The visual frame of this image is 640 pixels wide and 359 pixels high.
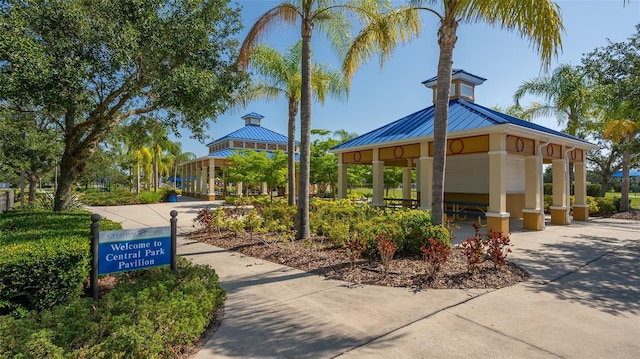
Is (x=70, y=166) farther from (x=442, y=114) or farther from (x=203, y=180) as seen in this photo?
(x=203, y=180)

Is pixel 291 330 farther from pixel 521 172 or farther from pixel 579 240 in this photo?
pixel 521 172

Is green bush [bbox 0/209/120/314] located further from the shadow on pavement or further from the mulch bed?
the shadow on pavement

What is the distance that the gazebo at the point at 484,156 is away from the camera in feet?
36.8

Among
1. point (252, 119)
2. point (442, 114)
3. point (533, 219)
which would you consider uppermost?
point (252, 119)

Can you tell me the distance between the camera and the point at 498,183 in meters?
11.0

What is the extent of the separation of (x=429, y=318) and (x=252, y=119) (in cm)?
3571

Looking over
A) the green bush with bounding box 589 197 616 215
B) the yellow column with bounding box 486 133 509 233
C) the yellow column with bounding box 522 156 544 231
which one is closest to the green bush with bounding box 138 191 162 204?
the yellow column with bounding box 486 133 509 233

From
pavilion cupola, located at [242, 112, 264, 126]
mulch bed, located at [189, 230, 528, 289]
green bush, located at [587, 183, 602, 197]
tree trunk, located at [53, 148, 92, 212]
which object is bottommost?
mulch bed, located at [189, 230, 528, 289]

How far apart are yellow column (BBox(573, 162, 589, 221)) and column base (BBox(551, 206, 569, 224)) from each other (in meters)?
2.50

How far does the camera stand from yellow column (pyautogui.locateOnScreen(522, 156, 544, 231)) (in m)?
12.6

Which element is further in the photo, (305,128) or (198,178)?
(198,178)

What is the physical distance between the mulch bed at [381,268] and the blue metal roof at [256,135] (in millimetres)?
25868

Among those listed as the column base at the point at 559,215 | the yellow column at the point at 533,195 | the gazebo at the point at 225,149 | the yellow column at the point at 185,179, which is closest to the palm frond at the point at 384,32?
the yellow column at the point at 533,195

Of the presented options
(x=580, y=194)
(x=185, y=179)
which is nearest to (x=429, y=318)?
(x=580, y=194)
